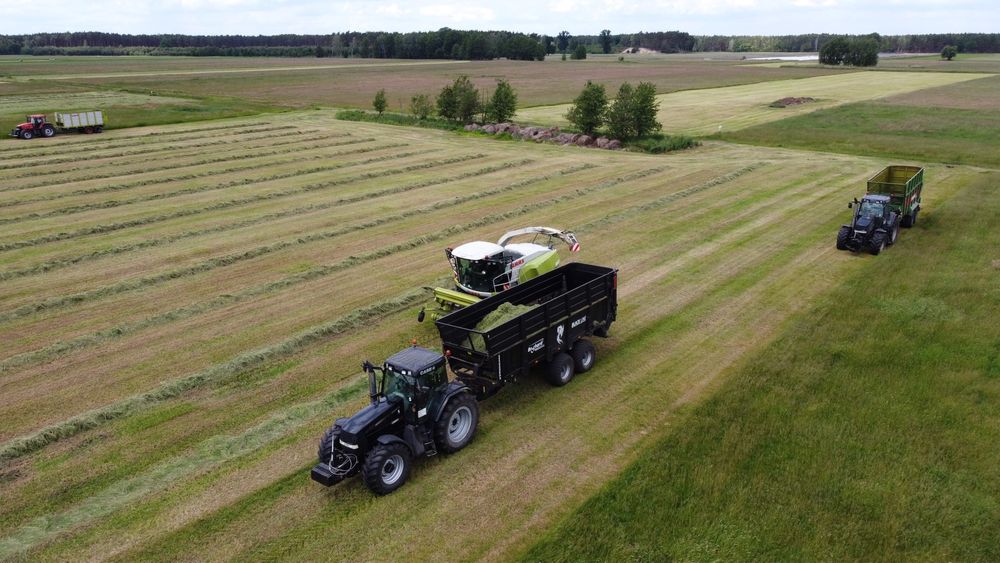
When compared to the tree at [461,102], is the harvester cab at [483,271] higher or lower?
lower

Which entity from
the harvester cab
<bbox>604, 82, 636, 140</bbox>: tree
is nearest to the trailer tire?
the harvester cab

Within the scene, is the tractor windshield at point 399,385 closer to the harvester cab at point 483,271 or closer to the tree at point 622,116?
the harvester cab at point 483,271

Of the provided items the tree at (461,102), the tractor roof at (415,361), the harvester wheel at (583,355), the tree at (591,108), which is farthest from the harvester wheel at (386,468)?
the tree at (461,102)

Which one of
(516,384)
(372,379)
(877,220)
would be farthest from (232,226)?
(877,220)

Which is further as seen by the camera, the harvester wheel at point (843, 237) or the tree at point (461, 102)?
the tree at point (461, 102)

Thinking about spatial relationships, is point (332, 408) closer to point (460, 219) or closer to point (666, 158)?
point (460, 219)

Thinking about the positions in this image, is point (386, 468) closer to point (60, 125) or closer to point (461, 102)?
point (461, 102)
